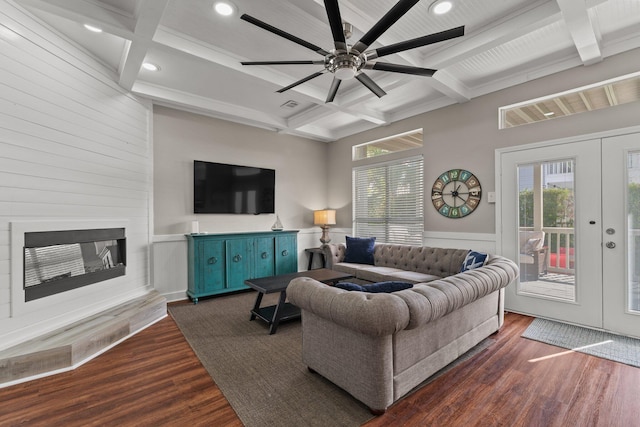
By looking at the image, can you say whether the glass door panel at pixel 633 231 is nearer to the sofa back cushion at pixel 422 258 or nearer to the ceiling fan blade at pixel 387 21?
the sofa back cushion at pixel 422 258

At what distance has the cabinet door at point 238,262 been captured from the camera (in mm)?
4457

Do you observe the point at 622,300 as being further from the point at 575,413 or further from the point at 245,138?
the point at 245,138

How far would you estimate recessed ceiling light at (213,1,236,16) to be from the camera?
7.94ft

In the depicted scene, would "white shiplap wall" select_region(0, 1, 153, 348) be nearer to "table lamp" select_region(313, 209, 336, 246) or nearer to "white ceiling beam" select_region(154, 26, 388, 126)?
"white ceiling beam" select_region(154, 26, 388, 126)

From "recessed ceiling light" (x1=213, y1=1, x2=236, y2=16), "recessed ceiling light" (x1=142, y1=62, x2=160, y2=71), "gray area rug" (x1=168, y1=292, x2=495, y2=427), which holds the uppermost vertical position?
"recessed ceiling light" (x1=213, y1=1, x2=236, y2=16)

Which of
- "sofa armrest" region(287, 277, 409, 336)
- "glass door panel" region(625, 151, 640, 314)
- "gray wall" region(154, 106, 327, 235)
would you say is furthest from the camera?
"gray wall" region(154, 106, 327, 235)

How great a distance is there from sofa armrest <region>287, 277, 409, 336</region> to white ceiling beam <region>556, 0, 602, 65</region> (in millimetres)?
2654

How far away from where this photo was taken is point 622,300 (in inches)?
116

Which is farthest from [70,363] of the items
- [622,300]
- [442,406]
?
[622,300]

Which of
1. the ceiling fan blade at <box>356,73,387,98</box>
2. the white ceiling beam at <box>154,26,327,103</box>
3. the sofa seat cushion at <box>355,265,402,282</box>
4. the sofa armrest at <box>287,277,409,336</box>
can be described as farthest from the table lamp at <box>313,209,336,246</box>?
the sofa armrest at <box>287,277,409,336</box>

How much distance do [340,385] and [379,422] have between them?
0.33m

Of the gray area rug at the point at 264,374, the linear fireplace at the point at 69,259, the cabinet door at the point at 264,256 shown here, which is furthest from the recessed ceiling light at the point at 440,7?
the linear fireplace at the point at 69,259

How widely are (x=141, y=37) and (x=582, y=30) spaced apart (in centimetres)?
397

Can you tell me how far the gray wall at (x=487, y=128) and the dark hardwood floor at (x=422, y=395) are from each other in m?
1.94
